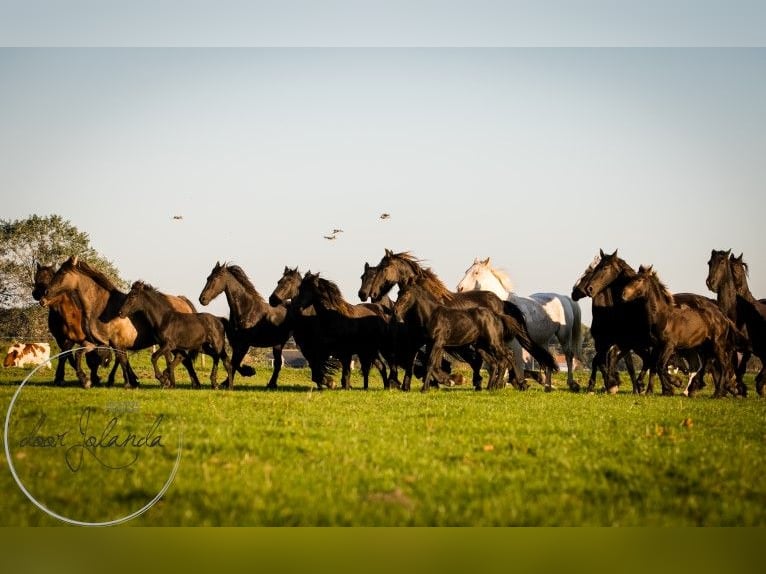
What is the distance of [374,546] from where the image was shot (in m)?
5.77

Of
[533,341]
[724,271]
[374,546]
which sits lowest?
[374,546]

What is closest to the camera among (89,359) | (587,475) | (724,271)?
(587,475)

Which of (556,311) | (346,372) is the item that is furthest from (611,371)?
(346,372)

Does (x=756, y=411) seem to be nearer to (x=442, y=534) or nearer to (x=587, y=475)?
(x=587, y=475)

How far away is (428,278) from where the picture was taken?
67.5ft

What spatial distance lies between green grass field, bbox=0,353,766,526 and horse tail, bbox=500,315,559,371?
8.72 meters

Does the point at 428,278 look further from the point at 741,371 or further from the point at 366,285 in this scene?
the point at 741,371

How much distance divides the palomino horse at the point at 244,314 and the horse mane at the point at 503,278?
7923mm

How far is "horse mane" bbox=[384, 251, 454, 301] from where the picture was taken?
20.0 metres

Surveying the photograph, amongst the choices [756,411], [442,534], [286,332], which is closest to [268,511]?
[442,534]

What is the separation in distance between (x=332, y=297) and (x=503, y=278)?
8.19 m

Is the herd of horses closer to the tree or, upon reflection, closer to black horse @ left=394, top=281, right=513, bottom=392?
black horse @ left=394, top=281, right=513, bottom=392

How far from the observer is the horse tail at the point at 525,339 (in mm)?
20719

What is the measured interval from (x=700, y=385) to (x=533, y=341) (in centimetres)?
450
